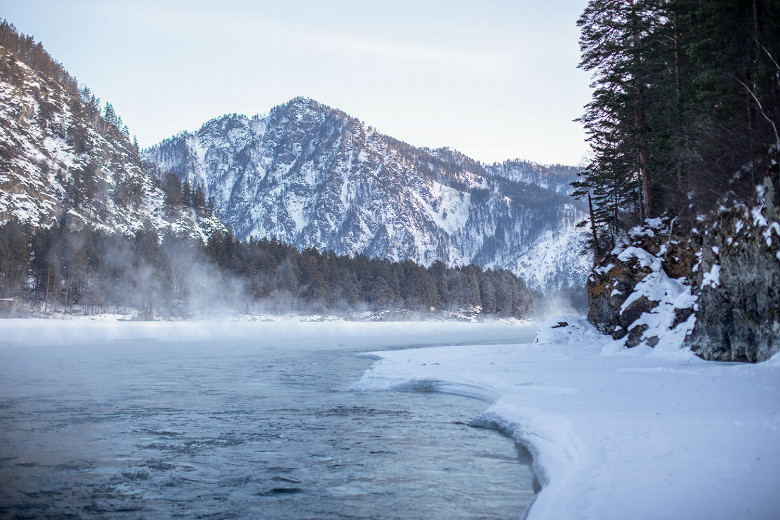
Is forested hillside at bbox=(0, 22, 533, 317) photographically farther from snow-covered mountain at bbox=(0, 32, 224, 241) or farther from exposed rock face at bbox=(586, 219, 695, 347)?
exposed rock face at bbox=(586, 219, 695, 347)

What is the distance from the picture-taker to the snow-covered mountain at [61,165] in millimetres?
117438

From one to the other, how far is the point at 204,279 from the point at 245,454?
355ft

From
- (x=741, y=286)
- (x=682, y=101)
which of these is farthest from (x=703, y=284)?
(x=682, y=101)

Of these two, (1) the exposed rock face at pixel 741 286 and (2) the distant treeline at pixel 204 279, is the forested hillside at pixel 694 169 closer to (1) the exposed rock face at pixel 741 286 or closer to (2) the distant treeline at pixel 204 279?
(1) the exposed rock face at pixel 741 286

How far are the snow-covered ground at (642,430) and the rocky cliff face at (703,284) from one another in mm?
1493

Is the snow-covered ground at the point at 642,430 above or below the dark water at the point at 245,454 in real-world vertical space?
above

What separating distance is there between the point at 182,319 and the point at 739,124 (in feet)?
329

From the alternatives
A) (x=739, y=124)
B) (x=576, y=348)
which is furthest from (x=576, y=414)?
(x=576, y=348)

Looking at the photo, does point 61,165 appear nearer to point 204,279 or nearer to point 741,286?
point 204,279

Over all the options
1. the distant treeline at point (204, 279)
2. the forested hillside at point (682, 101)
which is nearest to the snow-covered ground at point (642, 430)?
the forested hillside at point (682, 101)

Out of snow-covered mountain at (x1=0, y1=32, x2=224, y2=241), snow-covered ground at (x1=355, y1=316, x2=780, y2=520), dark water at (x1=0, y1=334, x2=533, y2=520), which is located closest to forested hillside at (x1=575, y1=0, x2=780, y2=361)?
snow-covered ground at (x1=355, y1=316, x2=780, y2=520)

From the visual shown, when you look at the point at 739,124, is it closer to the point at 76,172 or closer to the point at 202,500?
the point at 202,500

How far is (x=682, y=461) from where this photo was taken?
794 cm

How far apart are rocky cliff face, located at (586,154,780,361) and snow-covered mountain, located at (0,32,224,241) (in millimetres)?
114439
